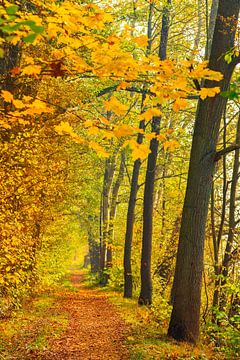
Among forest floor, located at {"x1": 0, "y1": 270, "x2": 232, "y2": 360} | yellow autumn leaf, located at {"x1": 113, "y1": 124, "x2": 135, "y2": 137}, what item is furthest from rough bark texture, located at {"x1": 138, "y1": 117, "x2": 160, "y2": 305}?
yellow autumn leaf, located at {"x1": 113, "y1": 124, "x2": 135, "y2": 137}

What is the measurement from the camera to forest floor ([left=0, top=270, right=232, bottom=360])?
7.21 metres

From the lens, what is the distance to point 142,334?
29.5 feet

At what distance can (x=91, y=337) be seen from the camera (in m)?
9.39

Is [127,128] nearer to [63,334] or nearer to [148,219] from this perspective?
[63,334]

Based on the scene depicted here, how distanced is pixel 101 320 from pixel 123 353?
179 inches

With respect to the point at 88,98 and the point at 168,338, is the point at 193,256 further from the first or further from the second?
the point at 88,98

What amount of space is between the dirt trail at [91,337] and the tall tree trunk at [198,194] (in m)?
1.42

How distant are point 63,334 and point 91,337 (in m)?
0.67

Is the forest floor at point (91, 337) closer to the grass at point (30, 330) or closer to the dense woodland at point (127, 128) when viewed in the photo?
the grass at point (30, 330)

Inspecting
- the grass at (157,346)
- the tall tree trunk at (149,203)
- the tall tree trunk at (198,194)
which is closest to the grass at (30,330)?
the grass at (157,346)

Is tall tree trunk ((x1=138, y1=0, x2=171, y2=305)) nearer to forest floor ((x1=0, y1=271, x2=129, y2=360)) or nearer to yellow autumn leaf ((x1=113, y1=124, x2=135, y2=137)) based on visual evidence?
forest floor ((x1=0, y1=271, x2=129, y2=360))

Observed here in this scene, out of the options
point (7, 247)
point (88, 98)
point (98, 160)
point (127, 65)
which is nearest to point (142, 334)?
point (7, 247)

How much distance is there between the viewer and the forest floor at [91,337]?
721 cm

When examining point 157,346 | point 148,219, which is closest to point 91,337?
point 157,346
